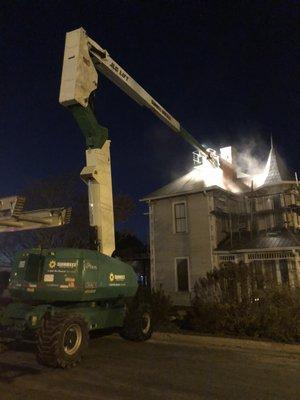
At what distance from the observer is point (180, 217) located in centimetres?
2259

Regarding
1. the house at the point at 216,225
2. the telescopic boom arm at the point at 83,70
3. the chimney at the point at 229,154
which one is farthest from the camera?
the chimney at the point at 229,154

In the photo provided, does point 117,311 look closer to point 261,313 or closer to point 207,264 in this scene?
point 261,313

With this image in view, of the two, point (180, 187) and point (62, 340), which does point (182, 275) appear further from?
point (62, 340)

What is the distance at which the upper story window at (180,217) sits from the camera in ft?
73.4

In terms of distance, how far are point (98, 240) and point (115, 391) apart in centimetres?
413

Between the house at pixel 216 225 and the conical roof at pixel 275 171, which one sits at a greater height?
the conical roof at pixel 275 171

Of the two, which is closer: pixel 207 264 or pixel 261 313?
pixel 261 313

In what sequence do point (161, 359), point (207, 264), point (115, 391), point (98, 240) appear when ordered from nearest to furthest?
point (115, 391) < point (161, 359) < point (98, 240) < point (207, 264)

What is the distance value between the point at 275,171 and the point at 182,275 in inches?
324

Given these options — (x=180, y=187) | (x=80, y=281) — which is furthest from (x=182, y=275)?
(x=80, y=281)

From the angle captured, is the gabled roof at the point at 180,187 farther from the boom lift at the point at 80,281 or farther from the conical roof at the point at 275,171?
the boom lift at the point at 80,281

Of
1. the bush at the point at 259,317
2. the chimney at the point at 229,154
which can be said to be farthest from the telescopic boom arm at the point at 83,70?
the chimney at the point at 229,154

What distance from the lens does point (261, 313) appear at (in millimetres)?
10156

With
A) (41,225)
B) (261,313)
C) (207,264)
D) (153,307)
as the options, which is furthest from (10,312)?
(207,264)
